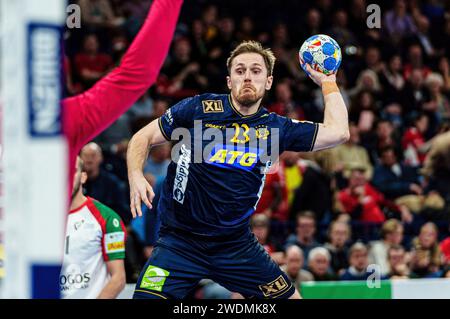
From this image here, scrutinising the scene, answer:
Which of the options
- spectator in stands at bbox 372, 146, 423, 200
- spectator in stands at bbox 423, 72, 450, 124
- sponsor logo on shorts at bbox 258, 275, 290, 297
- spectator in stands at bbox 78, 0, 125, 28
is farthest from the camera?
spectator in stands at bbox 423, 72, 450, 124

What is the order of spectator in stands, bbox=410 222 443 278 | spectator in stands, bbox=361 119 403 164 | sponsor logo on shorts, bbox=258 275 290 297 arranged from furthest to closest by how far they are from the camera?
spectator in stands, bbox=361 119 403 164
spectator in stands, bbox=410 222 443 278
sponsor logo on shorts, bbox=258 275 290 297

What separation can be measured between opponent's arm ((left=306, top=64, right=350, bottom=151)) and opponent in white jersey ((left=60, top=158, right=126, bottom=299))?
1991 mm

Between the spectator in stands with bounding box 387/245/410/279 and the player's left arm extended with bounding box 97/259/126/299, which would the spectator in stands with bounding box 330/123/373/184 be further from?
the player's left arm extended with bounding box 97/259/126/299

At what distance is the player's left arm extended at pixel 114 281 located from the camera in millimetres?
6820

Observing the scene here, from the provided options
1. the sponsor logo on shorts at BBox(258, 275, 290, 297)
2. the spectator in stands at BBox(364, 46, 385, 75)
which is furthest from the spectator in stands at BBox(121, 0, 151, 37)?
the sponsor logo on shorts at BBox(258, 275, 290, 297)

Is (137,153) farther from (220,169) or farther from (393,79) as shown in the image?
(393,79)

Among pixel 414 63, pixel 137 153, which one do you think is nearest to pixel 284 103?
pixel 414 63

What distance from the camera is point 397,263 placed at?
10422mm

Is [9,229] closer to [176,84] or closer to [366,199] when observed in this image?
[366,199]

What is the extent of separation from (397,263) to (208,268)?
484 cm

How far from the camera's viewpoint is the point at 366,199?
38.8 feet

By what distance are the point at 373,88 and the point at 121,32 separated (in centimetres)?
457

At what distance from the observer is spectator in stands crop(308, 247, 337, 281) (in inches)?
378
